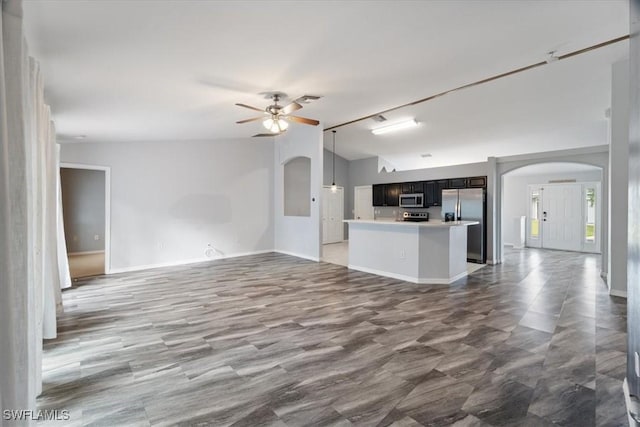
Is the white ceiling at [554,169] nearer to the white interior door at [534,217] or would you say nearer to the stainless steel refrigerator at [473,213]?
the white interior door at [534,217]

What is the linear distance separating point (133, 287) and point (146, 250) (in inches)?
63.5

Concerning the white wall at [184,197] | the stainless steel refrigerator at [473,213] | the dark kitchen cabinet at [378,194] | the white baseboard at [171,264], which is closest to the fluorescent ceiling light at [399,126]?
the stainless steel refrigerator at [473,213]

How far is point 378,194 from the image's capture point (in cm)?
1024

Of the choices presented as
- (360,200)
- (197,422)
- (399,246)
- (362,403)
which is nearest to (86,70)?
(197,422)

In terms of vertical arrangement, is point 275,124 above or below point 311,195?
above

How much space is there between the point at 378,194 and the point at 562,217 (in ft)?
18.1

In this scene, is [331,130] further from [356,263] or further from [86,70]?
[86,70]

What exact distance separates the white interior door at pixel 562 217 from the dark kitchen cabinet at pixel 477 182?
3696 millimetres

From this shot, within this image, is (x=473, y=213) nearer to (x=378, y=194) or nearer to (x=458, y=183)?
(x=458, y=183)

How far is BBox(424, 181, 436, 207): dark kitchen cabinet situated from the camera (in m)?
8.77

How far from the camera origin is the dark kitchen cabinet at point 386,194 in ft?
32.0

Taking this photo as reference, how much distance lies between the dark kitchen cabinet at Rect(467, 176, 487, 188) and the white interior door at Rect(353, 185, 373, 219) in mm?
3566

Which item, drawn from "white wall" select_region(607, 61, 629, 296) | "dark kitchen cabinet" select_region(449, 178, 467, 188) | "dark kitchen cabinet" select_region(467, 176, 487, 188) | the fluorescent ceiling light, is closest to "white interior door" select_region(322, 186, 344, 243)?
"dark kitchen cabinet" select_region(449, 178, 467, 188)

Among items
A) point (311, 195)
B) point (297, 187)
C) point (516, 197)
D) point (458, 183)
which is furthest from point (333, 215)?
point (516, 197)
